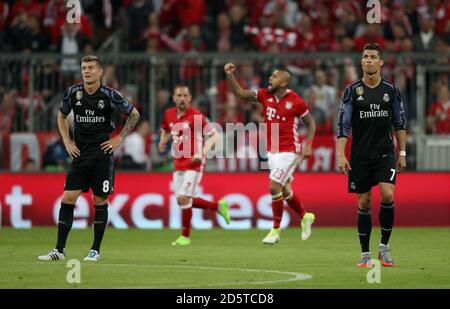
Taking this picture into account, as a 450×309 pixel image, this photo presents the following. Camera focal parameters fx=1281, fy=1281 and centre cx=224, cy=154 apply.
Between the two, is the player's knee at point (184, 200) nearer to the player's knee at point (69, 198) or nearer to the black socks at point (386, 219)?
the player's knee at point (69, 198)

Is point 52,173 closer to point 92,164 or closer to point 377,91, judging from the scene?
point 92,164

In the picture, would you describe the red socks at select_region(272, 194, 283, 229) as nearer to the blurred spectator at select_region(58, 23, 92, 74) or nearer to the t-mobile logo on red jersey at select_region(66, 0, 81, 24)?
the t-mobile logo on red jersey at select_region(66, 0, 81, 24)

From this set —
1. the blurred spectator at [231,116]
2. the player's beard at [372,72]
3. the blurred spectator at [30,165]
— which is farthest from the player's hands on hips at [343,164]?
the blurred spectator at [30,165]

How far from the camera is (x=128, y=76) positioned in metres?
24.6

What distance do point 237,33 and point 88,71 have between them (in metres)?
11.5

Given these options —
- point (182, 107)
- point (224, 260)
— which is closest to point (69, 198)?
point (224, 260)

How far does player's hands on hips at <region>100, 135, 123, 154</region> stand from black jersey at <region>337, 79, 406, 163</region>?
2.73 m

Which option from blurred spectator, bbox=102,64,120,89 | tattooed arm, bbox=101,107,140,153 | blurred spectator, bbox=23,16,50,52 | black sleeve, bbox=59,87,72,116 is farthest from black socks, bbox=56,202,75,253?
blurred spectator, bbox=23,16,50,52

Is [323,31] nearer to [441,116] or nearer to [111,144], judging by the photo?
[441,116]

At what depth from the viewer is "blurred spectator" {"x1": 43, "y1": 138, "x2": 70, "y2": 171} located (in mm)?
24062

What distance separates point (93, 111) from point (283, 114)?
4.59 metres

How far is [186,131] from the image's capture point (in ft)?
66.0
